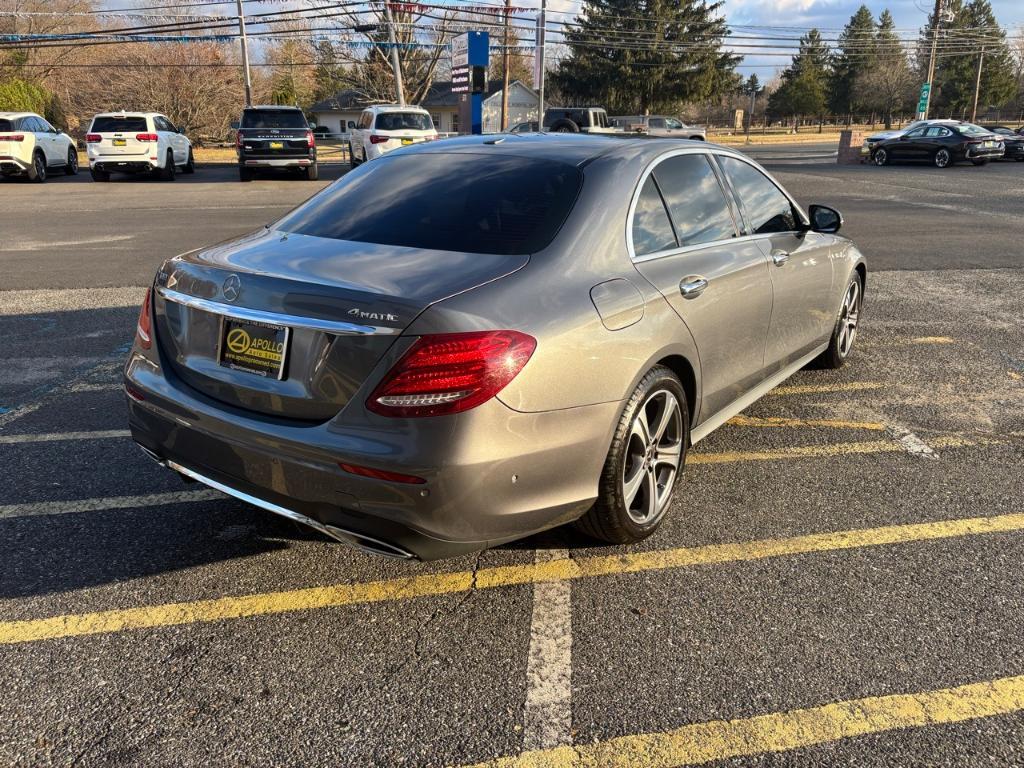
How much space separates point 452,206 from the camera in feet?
10.5

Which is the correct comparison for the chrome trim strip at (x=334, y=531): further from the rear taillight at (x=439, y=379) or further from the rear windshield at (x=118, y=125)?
the rear windshield at (x=118, y=125)

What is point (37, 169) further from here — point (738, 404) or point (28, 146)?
point (738, 404)

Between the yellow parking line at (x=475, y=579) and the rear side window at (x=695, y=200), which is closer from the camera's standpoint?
the yellow parking line at (x=475, y=579)

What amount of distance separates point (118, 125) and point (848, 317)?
20.6 meters

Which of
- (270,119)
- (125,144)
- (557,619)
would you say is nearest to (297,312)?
(557,619)

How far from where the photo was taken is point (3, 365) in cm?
538

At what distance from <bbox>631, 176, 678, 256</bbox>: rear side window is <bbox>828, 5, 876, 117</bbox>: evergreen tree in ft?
299

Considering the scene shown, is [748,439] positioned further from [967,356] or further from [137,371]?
[137,371]

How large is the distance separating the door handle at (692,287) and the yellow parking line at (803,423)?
1.39 meters

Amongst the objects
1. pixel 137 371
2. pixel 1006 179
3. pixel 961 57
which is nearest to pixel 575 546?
pixel 137 371

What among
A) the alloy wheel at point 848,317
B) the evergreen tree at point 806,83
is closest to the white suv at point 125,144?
the alloy wheel at point 848,317

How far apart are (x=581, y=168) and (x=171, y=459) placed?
1.99m

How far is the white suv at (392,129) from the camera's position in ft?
69.5

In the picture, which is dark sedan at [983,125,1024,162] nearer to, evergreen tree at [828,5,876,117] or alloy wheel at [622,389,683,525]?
alloy wheel at [622,389,683,525]
